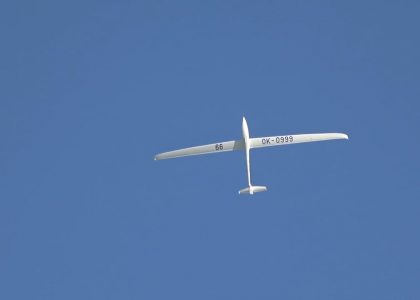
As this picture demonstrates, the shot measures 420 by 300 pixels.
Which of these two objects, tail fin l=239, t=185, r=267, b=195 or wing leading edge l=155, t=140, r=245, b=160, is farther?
wing leading edge l=155, t=140, r=245, b=160

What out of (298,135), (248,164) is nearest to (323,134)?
(298,135)

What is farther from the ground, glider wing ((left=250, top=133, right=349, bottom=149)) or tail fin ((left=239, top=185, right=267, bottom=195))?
glider wing ((left=250, top=133, right=349, bottom=149))

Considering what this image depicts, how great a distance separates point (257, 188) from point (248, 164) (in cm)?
669

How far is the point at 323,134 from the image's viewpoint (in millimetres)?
98438

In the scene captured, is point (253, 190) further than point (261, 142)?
No

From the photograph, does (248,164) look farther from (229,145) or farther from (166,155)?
(166,155)

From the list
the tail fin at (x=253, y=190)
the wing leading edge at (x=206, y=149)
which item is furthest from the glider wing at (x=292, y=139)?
the tail fin at (x=253, y=190)

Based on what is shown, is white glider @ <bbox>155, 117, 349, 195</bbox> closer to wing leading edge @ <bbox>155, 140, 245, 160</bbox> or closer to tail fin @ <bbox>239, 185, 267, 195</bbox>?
wing leading edge @ <bbox>155, 140, 245, 160</bbox>

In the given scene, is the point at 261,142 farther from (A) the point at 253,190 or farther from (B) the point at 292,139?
(A) the point at 253,190

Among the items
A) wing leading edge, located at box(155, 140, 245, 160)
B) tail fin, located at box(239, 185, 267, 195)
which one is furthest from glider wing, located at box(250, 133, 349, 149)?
tail fin, located at box(239, 185, 267, 195)

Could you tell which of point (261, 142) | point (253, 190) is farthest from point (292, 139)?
point (253, 190)

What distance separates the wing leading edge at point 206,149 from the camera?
97625 mm

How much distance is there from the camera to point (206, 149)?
9838cm

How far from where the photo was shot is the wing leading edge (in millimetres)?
97625
